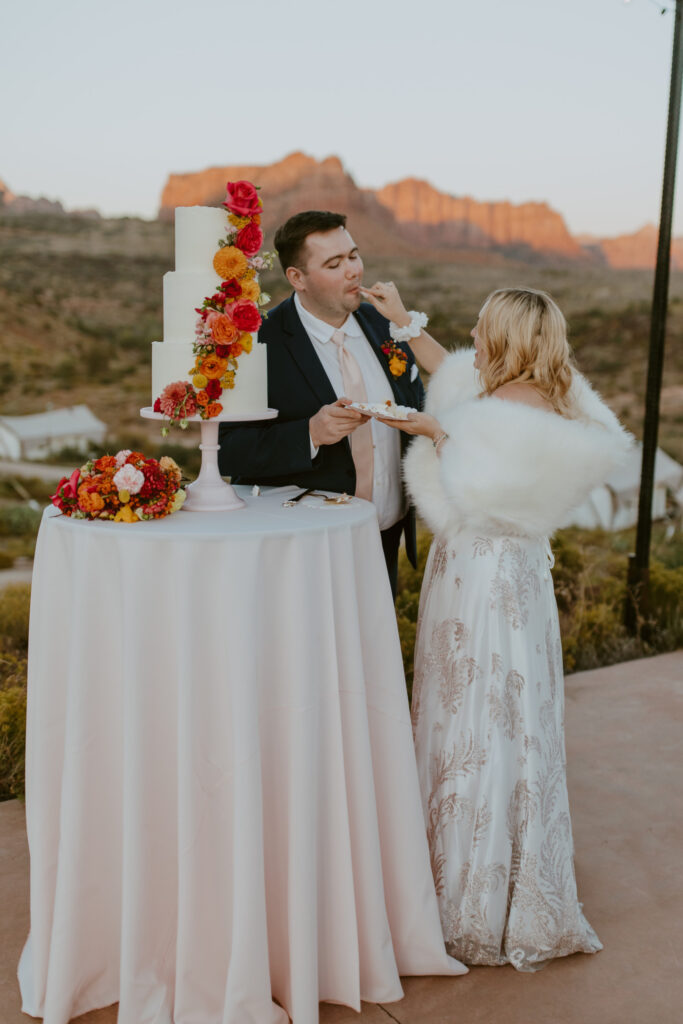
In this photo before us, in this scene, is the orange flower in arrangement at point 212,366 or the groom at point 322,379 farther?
the groom at point 322,379

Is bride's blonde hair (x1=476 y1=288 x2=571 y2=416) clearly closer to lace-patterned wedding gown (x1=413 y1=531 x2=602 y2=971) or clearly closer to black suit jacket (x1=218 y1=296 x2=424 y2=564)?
lace-patterned wedding gown (x1=413 y1=531 x2=602 y2=971)

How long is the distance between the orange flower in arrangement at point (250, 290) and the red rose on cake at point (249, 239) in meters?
0.07

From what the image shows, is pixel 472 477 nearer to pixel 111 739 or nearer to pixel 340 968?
pixel 111 739

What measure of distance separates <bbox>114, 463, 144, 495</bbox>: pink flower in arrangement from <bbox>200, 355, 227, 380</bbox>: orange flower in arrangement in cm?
28

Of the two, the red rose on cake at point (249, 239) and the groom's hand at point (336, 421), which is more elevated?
the red rose on cake at point (249, 239)

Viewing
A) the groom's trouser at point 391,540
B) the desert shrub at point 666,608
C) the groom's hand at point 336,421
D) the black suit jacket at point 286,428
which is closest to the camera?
the groom's hand at point 336,421

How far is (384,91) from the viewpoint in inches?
395

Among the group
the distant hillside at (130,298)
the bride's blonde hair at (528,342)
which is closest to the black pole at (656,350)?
the bride's blonde hair at (528,342)

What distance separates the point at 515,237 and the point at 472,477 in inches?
424

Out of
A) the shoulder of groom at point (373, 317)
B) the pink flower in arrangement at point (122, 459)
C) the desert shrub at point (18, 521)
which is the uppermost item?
the shoulder of groom at point (373, 317)

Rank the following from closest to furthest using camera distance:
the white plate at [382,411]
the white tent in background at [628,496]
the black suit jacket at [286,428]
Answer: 1. the white plate at [382,411]
2. the black suit jacket at [286,428]
3. the white tent in background at [628,496]

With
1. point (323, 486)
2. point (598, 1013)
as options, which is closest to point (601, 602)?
point (323, 486)

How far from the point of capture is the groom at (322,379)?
2.89 meters

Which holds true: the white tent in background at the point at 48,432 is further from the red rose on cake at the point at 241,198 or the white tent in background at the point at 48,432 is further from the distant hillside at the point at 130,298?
the red rose on cake at the point at 241,198
